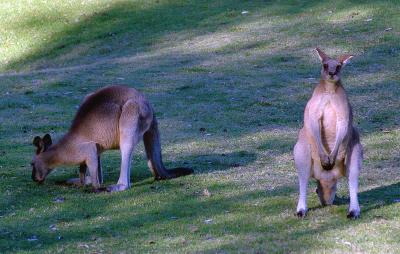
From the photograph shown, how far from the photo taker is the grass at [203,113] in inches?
312

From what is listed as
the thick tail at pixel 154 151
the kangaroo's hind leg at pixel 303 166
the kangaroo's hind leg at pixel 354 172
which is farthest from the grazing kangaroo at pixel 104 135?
the kangaroo's hind leg at pixel 354 172

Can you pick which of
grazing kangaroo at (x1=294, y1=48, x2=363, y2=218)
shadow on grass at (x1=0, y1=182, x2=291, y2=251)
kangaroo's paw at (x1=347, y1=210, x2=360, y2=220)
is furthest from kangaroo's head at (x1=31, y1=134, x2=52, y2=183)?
kangaroo's paw at (x1=347, y1=210, x2=360, y2=220)

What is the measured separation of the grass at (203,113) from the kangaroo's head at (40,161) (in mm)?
170

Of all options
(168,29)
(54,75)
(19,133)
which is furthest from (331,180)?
(168,29)

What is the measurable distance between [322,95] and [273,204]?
1.43 metres

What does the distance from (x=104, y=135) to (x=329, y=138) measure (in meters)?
2.91

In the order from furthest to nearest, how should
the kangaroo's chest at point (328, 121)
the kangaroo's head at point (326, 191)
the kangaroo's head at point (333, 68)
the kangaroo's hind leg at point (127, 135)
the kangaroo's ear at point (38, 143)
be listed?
the kangaroo's ear at point (38, 143)
the kangaroo's hind leg at point (127, 135)
the kangaroo's head at point (326, 191)
the kangaroo's chest at point (328, 121)
the kangaroo's head at point (333, 68)

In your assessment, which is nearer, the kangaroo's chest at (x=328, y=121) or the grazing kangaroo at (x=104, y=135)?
the kangaroo's chest at (x=328, y=121)

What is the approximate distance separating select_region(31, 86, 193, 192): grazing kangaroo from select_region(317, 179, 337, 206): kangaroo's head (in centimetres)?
237

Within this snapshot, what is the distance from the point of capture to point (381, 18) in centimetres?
2205

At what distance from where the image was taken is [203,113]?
15.4 m

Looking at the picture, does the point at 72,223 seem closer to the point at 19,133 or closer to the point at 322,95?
the point at 322,95

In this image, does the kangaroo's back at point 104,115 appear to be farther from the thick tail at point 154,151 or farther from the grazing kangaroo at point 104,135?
the thick tail at point 154,151

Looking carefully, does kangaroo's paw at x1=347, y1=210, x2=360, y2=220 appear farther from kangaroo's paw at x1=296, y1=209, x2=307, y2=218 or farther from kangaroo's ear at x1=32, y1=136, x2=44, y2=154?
→ kangaroo's ear at x1=32, y1=136, x2=44, y2=154
